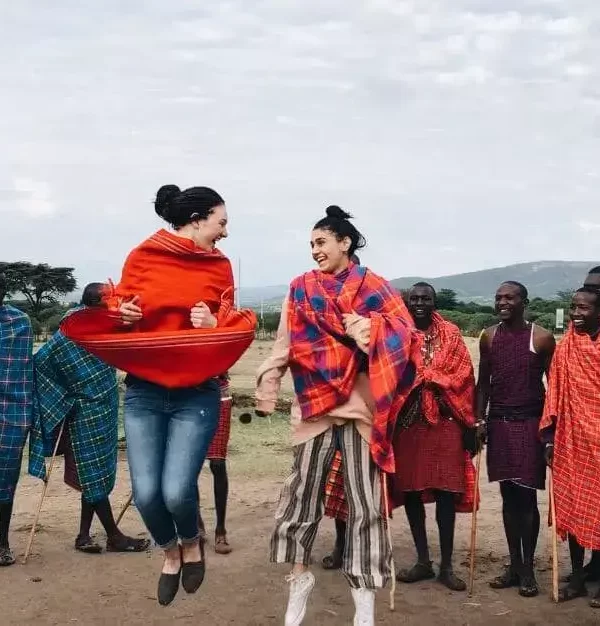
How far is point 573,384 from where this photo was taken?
213 inches

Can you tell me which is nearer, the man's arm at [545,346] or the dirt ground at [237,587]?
the dirt ground at [237,587]

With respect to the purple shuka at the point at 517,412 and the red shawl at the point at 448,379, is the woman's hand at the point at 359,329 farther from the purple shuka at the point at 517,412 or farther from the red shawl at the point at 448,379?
the purple shuka at the point at 517,412

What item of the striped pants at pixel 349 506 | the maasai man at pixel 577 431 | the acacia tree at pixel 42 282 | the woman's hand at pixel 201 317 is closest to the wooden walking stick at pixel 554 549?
the maasai man at pixel 577 431

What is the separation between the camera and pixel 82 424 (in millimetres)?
6406

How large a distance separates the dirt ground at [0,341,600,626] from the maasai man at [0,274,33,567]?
0.46 metres

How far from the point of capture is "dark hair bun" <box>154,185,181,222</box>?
15.3ft

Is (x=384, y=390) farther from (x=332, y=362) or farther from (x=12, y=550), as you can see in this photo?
(x=12, y=550)

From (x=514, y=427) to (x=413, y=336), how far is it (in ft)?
4.71

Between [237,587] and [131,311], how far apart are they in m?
2.39

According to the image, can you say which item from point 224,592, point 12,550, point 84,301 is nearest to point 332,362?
point 224,592

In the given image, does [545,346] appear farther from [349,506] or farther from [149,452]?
[149,452]

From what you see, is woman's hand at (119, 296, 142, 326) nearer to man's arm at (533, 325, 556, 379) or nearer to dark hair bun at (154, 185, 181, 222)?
dark hair bun at (154, 185, 181, 222)

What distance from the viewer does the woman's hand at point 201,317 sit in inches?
166

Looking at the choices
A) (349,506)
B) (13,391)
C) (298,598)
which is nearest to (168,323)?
(349,506)
